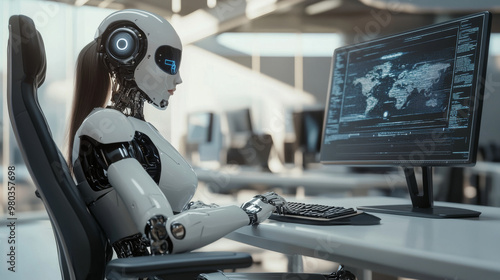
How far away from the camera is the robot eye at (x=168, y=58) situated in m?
→ 1.23

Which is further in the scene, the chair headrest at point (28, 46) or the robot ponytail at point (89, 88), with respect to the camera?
the robot ponytail at point (89, 88)

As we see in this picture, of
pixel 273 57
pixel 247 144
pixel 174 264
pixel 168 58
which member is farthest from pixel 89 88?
pixel 273 57

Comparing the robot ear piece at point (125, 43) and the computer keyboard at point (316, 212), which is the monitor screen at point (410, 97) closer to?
the computer keyboard at point (316, 212)

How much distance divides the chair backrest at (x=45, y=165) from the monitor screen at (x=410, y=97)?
903mm

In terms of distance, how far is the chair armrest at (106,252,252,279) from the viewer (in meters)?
0.83

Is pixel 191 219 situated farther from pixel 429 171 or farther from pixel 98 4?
pixel 98 4

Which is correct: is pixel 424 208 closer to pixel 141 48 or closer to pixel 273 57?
pixel 141 48

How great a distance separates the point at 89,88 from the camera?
1279mm

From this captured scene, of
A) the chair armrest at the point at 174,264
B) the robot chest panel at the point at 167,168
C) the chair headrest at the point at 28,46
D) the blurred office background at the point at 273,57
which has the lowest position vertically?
the chair armrest at the point at 174,264

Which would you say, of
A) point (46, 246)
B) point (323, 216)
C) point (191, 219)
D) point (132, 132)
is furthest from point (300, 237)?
point (46, 246)

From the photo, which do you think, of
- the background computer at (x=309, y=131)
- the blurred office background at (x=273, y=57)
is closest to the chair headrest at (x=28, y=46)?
the background computer at (x=309, y=131)

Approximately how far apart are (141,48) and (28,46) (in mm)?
258

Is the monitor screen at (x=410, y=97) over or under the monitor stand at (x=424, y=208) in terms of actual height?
over

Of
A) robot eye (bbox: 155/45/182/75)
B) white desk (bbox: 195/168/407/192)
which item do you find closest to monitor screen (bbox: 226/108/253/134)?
white desk (bbox: 195/168/407/192)
